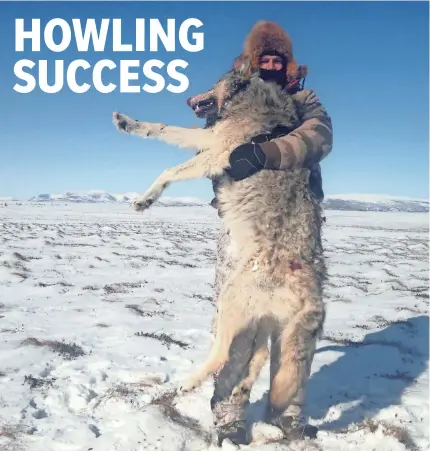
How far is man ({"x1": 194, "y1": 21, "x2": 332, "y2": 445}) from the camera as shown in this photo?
2.78 meters

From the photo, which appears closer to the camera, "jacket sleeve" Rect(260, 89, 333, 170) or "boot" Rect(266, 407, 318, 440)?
"jacket sleeve" Rect(260, 89, 333, 170)

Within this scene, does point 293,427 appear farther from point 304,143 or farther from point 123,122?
point 123,122

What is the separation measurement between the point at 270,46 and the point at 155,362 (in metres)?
3.16

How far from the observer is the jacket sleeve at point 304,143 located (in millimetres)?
2648

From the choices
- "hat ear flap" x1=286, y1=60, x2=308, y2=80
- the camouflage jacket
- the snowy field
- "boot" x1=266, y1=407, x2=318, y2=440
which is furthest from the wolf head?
the snowy field

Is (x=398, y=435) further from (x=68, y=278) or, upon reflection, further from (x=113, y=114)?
(x=68, y=278)

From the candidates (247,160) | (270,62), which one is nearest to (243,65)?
(270,62)

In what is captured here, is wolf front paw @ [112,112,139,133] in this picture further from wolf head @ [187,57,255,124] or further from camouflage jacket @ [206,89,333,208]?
camouflage jacket @ [206,89,333,208]

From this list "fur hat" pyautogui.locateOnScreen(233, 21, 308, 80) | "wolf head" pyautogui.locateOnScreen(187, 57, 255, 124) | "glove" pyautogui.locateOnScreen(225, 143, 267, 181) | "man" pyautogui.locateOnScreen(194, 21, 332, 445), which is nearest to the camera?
"glove" pyautogui.locateOnScreen(225, 143, 267, 181)

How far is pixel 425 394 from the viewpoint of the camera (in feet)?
13.3

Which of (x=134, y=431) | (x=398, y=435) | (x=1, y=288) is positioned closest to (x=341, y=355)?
(x=398, y=435)

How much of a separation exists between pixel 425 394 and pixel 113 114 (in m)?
3.60

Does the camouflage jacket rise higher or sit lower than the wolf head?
lower

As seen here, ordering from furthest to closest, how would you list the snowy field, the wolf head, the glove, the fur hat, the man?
1. the snowy field
2. the fur hat
3. the wolf head
4. the man
5. the glove
